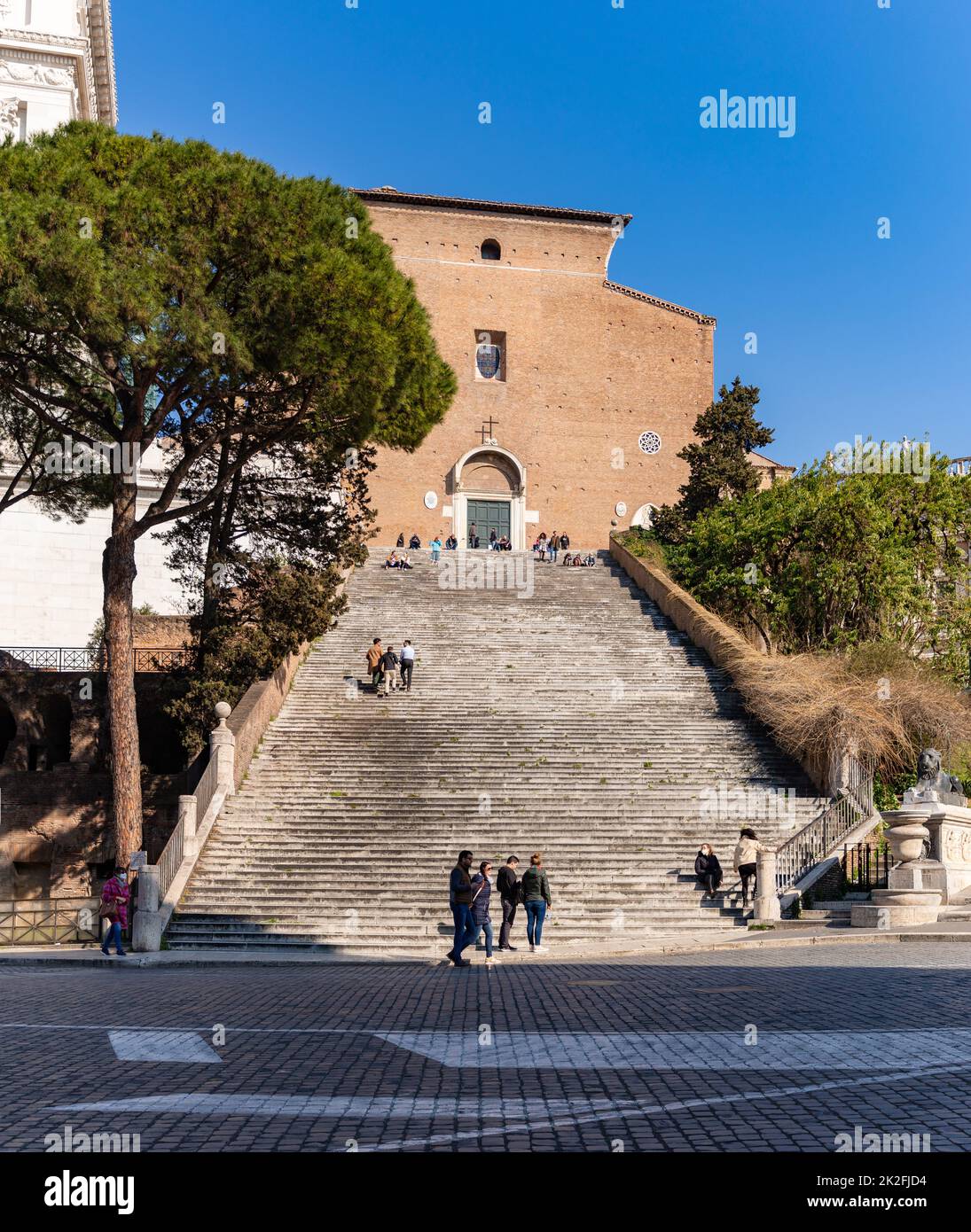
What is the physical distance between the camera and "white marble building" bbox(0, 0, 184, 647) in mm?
40500

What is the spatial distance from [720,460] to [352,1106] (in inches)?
1442

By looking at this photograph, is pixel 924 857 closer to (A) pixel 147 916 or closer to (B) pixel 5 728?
(A) pixel 147 916

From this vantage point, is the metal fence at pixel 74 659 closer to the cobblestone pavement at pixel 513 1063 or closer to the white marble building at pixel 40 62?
the white marble building at pixel 40 62

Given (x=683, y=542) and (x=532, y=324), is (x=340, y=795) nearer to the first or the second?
(x=683, y=542)

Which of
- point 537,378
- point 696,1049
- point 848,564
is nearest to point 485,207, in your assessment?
point 537,378

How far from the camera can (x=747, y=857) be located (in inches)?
754

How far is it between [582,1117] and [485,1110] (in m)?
0.52

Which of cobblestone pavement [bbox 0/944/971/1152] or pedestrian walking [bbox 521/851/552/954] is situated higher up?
cobblestone pavement [bbox 0/944/971/1152]

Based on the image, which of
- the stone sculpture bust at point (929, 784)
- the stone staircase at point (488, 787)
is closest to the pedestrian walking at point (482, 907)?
the stone staircase at point (488, 787)

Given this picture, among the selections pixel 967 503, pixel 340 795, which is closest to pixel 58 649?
pixel 340 795

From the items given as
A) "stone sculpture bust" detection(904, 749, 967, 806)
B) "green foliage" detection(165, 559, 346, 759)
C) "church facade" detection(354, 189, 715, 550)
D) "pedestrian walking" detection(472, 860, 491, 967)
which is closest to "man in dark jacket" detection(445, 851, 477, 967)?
"pedestrian walking" detection(472, 860, 491, 967)

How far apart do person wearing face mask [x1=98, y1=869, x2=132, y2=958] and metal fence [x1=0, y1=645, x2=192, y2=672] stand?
1001cm

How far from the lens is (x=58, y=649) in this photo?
32.6 meters

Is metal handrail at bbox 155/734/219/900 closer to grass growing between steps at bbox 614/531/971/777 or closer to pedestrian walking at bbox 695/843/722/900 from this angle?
pedestrian walking at bbox 695/843/722/900
